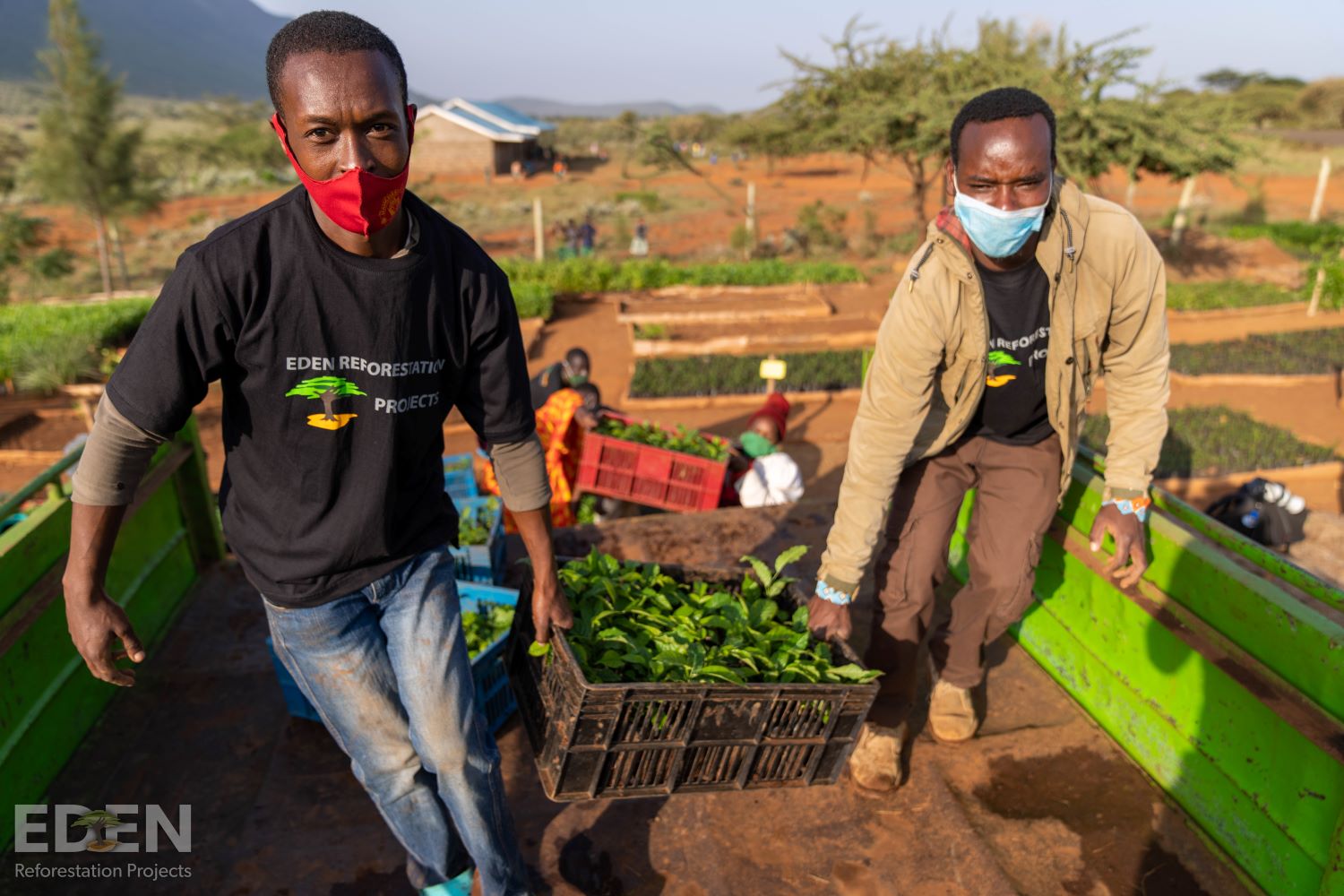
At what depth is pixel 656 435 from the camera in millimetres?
5734

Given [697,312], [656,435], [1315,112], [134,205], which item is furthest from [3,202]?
[1315,112]

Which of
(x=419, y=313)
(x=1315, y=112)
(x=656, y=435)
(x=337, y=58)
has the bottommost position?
(x=656, y=435)

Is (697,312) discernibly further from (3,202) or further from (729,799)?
(3,202)

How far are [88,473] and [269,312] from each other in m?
0.51

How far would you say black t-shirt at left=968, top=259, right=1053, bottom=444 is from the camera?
2764mm

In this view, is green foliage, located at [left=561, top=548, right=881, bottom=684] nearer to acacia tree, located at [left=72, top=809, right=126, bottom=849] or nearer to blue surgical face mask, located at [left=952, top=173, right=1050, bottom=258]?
blue surgical face mask, located at [left=952, top=173, right=1050, bottom=258]

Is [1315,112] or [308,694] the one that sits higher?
[1315,112]

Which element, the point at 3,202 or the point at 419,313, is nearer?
the point at 419,313

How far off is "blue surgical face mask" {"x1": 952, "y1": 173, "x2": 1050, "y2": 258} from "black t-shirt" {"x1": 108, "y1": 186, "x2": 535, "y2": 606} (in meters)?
1.42

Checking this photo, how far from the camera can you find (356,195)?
1.76 metres

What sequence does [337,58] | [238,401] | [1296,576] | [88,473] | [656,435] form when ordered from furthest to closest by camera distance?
[656,435] < [1296,576] < [238,401] < [88,473] < [337,58]

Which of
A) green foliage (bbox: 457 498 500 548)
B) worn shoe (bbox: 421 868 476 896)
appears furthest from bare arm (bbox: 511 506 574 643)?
green foliage (bbox: 457 498 500 548)

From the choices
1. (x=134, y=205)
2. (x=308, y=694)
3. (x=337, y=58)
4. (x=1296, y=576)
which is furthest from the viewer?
(x=134, y=205)

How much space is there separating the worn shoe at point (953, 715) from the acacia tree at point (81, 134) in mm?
22170
